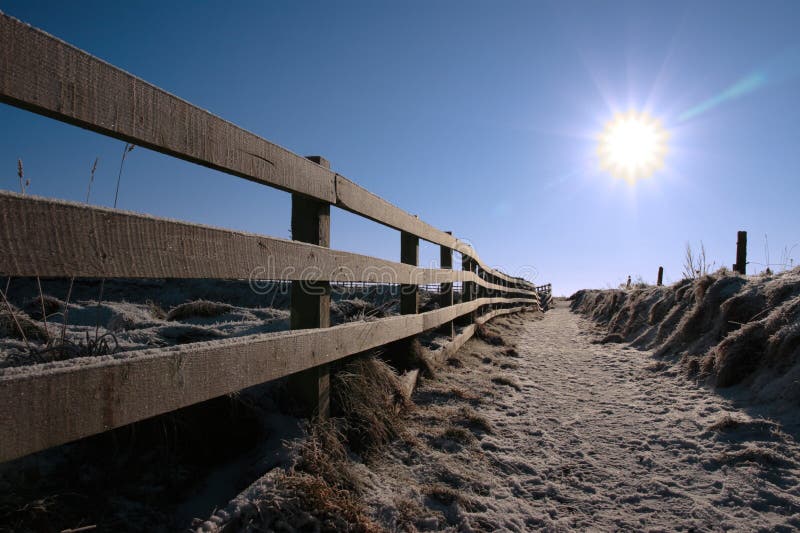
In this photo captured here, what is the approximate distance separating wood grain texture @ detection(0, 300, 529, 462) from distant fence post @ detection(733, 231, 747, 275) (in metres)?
9.93

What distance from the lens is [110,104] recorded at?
1364 millimetres

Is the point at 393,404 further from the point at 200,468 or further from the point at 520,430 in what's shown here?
Answer: the point at 200,468

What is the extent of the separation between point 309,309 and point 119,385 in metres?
1.23

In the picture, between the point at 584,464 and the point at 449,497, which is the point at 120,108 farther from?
the point at 584,464

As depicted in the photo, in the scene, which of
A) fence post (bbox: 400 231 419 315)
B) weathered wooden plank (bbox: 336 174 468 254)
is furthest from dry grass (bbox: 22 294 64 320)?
weathered wooden plank (bbox: 336 174 468 254)

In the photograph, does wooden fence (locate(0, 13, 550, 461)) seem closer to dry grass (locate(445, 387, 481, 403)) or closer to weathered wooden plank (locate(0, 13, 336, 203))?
weathered wooden plank (locate(0, 13, 336, 203))

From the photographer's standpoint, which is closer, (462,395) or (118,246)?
(118,246)

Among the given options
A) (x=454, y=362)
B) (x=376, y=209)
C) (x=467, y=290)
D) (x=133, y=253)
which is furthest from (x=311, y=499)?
(x=467, y=290)

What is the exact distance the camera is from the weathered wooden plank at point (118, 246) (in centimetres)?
114

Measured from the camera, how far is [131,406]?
1377 millimetres

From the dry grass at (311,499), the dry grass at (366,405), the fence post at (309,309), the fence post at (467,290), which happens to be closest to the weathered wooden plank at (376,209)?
the fence post at (309,309)

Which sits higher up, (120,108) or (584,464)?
Result: (120,108)

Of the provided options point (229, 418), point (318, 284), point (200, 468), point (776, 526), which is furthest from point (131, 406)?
point (776, 526)

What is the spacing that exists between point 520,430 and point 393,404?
104 cm
